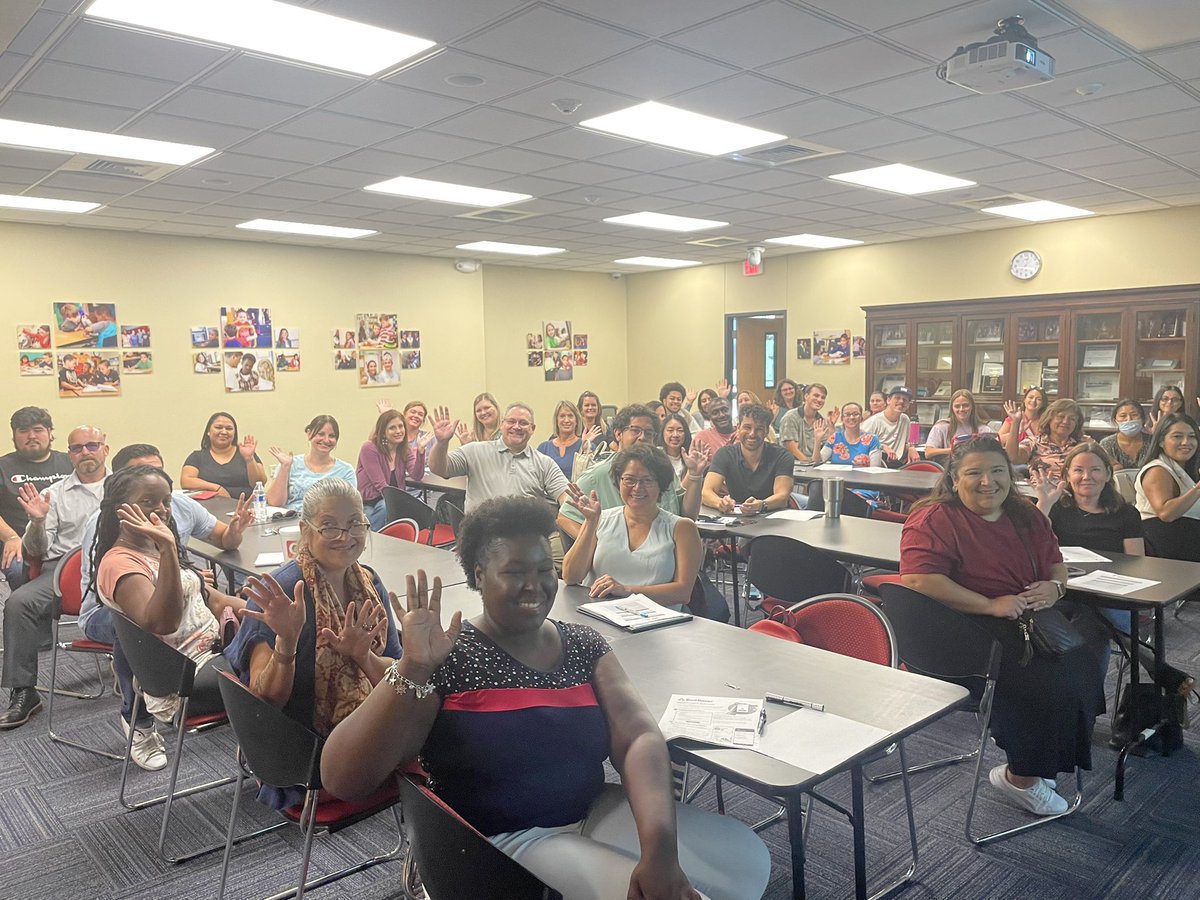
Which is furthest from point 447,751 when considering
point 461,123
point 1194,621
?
point 1194,621

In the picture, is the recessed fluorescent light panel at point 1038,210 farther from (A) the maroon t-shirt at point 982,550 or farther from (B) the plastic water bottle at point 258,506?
(B) the plastic water bottle at point 258,506

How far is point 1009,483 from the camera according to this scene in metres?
3.01

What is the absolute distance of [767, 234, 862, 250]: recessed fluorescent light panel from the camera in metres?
9.18

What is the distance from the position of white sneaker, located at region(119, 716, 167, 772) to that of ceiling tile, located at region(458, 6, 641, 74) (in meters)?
3.18

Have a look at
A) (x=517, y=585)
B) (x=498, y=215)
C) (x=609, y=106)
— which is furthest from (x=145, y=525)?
(x=498, y=215)

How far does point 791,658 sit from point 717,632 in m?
0.31

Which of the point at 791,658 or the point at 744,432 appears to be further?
the point at 744,432

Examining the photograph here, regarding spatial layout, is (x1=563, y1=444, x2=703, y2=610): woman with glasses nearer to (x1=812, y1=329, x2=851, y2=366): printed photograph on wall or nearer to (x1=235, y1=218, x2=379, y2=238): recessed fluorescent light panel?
(x1=235, y1=218, x2=379, y2=238): recessed fluorescent light panel

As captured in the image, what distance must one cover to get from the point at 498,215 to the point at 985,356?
532 centimetres

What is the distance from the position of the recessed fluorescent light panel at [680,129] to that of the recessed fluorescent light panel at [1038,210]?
3.52 metres

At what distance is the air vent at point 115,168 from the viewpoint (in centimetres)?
538

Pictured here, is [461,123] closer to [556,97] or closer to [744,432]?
[556,97]

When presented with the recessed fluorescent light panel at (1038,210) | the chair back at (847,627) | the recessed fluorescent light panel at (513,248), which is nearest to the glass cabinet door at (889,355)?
the recessed fluorescent light panel at (1038,210)

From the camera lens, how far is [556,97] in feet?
13.8
